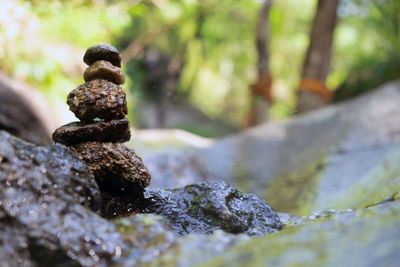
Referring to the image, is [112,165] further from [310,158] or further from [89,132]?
[310,158]

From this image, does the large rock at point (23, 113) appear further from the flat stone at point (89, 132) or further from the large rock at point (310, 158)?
the flat stone at point (89, 132)

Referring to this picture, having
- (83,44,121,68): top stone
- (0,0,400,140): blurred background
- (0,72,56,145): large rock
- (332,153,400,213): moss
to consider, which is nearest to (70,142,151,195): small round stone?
(83,44,121,68): top stone

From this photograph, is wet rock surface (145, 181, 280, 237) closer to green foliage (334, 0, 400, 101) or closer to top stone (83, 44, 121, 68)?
top stone (83, 44, 121, 68)

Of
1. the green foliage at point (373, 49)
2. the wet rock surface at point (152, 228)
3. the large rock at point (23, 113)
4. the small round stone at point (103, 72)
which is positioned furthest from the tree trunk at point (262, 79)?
the small round stone at point (103, 72)

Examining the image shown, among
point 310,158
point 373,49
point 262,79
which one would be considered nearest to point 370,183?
point 310,158

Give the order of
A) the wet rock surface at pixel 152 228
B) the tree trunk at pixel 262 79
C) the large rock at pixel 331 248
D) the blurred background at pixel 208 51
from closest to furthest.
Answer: the large rock at pixel 331 248 < the wet rock surface at pixel 152 228 < the blurred background at pixel 208 51 < the tree trunk at pixel 262 79

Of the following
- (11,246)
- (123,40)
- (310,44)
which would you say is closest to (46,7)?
(310,44)

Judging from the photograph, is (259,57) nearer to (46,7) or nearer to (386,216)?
(46,7)
